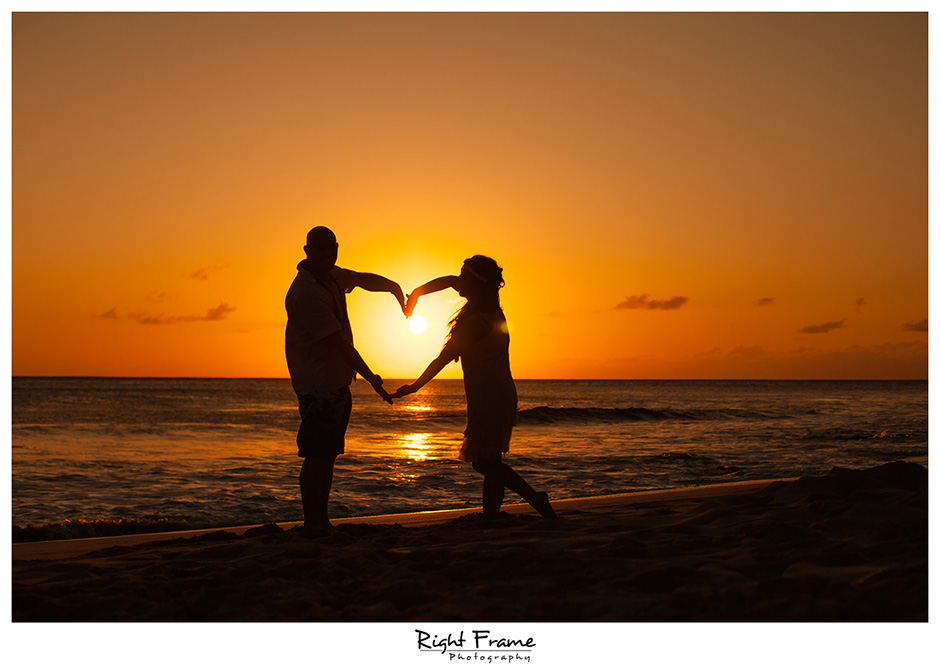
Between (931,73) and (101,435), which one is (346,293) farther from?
(101,435)

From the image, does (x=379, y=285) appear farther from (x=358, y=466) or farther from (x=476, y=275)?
(x=358, y=466)

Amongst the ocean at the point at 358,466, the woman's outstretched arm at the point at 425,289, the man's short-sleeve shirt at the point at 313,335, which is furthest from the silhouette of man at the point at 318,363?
the ocean at the point at 358,466

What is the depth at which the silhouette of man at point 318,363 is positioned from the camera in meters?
4.91

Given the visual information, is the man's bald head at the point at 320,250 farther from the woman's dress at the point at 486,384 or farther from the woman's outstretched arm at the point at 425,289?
the woman's dress at the point at 486,384

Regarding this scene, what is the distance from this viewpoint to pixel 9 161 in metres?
4.55

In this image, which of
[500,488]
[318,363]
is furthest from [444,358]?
[500,488]

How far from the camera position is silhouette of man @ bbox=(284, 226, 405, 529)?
4.91 metres

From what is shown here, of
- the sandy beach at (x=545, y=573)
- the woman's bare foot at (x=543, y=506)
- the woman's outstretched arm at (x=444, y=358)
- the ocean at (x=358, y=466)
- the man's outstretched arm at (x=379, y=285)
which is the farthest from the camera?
the ocean at (x=358, y=466)

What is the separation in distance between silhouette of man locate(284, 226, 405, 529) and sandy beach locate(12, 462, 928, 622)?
0.41m

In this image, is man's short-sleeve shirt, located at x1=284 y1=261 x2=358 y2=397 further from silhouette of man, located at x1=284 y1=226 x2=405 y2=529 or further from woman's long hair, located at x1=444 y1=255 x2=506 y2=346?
woman's long hair, located at x1=444 y1=255 x2=506 y2=346

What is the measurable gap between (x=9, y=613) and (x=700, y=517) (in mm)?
3768

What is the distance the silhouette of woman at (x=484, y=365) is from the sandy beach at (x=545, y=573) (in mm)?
521

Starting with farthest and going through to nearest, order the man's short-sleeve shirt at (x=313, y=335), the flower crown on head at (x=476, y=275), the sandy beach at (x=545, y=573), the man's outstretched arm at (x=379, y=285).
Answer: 1. the man's outstretched arm at (x=379, y=285)
2. the flower crown on head at (x=476, y=275)
3. the man's short-sleeve shirt at (x=313, y=335)
4. the sandy beach at (x=545, y=573)

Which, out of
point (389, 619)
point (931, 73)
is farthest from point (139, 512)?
point (931, 73)
